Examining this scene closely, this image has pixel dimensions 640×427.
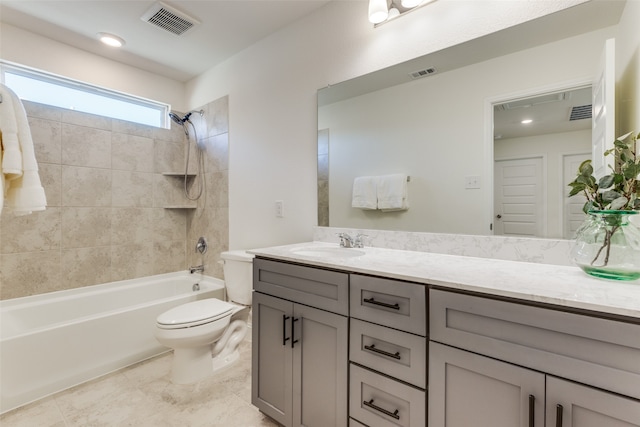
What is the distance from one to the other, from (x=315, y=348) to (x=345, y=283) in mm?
334

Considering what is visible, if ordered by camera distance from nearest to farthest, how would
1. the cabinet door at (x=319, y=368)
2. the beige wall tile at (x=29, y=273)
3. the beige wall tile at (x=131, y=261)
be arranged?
the cabinet door at (x=319, y=368) < the beige wall tile at (x=29, y=273) < the beige wall tile at (x=131, y=261)

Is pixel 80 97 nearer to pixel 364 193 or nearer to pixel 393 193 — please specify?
pixel 364 193

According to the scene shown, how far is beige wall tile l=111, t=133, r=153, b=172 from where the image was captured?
104 inches

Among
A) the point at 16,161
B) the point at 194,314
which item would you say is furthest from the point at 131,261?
the point at 16,161

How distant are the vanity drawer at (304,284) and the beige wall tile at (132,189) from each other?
1961mm

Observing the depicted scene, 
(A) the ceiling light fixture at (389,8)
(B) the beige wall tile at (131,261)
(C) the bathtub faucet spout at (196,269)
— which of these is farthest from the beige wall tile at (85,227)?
(A) the ceiling light fixture at (389,8)

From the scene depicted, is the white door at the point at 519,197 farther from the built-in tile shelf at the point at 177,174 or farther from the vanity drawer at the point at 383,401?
the built-in tile shelf at the point at 177,174

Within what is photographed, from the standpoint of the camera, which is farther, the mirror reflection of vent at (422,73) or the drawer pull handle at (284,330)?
the mirror reflection of vent at (422,73)

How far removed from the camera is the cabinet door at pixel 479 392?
752mm

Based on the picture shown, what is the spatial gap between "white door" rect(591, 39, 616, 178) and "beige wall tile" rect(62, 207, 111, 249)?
332 centimetres

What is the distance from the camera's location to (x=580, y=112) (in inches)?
45.7

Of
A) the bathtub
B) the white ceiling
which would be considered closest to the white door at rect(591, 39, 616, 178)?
the white ceiling

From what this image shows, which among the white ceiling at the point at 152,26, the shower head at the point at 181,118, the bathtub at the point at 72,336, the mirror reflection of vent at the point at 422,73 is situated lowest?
the bathtub at the point at 72,336

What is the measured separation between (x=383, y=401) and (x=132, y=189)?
2.80 m
